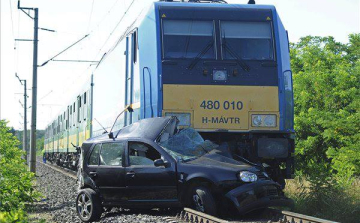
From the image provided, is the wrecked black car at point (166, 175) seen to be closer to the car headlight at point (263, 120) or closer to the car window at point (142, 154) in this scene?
the car window at point (142, 154)

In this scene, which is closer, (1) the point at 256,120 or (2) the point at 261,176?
(2) the point at 261,176

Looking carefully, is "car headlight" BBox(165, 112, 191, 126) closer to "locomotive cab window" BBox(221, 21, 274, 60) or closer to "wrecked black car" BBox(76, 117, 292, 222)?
"wrecked black car" BBox(76, 117, 292, 222)

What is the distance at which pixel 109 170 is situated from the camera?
10555mm

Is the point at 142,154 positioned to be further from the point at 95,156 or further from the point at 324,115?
the point at 324,115

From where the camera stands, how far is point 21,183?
36.6ft

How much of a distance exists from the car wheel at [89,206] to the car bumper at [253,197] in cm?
249

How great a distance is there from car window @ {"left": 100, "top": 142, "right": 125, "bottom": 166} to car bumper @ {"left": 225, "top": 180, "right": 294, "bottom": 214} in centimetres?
223

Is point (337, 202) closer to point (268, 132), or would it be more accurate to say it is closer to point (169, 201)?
point (268, 132)

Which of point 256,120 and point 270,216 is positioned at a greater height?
point 256,120

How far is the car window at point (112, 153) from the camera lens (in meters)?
10.6

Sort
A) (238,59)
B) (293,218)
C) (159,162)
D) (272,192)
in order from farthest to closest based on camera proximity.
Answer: (238,59) < (159,162) < (272,192) < (293,218)

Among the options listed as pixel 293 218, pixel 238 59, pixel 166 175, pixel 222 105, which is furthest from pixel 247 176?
Result: pixel 238 59

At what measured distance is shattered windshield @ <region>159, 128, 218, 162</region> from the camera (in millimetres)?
10328

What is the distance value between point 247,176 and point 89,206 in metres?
2.91
